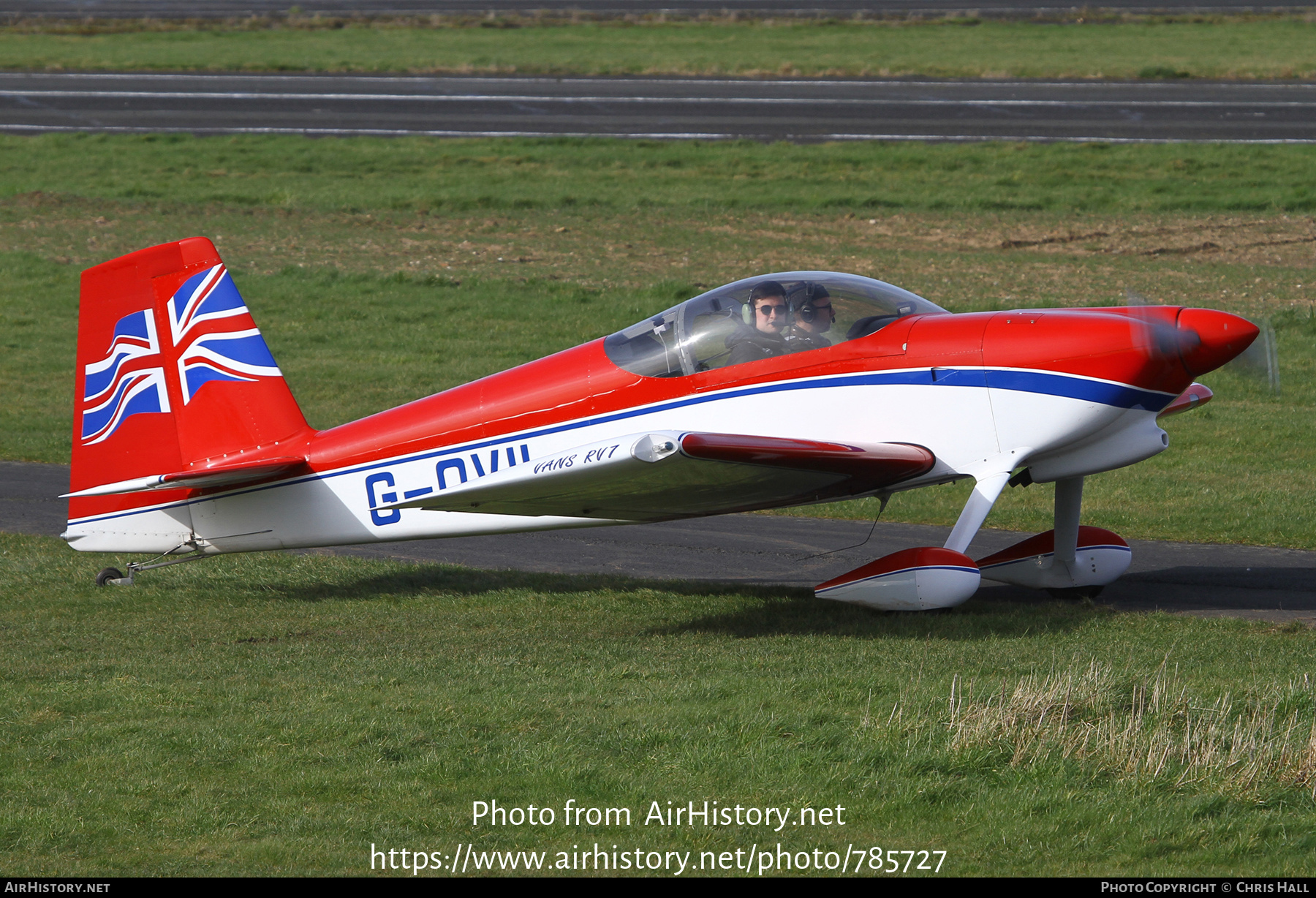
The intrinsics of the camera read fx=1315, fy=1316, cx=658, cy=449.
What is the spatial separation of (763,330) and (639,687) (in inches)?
115

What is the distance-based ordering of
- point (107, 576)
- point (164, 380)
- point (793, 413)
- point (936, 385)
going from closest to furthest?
1. point (936, 385)
2. point (793, 413)
3. point (164, 380)
4. point (107, 576)

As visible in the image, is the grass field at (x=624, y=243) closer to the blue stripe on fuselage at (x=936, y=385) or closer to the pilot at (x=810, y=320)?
the blue stripe on fuselage at (x=936, y=385)

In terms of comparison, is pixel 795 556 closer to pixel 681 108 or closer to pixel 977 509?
pixel 977 509

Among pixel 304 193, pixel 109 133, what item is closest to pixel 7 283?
pixel 304 193

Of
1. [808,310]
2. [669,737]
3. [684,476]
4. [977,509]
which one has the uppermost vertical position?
[808,310]

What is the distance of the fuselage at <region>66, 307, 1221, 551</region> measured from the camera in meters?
8.83

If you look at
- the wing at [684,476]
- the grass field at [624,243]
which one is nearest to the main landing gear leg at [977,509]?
the wing at [684,476]

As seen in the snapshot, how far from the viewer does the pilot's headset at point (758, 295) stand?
9.41m

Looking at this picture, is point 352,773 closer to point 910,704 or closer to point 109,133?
point 910,704

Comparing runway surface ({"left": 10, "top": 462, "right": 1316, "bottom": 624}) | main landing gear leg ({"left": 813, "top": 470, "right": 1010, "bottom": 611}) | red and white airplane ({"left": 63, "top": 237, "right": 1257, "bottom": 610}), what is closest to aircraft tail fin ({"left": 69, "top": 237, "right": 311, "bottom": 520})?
red and white airplane ({"left": 63, "top": 237, "right": 1257, "bottom": 610})

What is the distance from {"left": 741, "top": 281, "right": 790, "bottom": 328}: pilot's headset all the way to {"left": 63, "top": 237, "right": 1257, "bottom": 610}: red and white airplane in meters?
0.02

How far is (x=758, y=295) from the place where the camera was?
946 centimetres

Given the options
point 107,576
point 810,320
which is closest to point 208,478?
point 107,576

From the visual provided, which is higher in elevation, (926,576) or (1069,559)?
(926,576)
